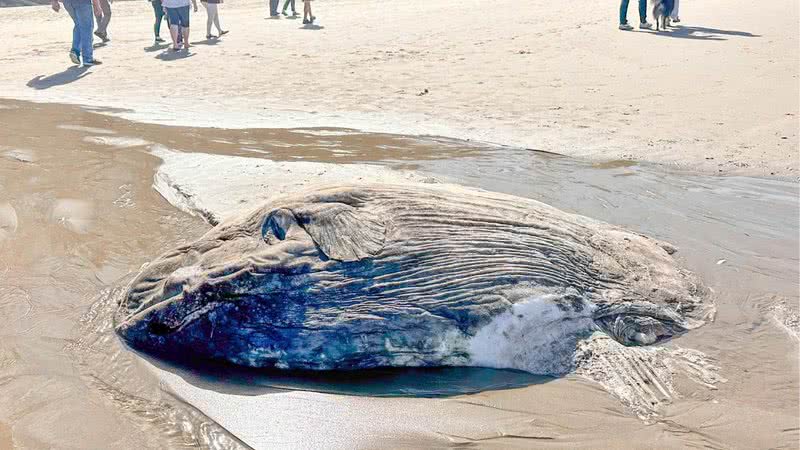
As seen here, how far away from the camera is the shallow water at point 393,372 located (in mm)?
3506

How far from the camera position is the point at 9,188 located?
6.70 meters

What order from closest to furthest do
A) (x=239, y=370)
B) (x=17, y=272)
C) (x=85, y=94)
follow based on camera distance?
(x=239, y=370)
(x=17, y=272)
(x=85, y=94)

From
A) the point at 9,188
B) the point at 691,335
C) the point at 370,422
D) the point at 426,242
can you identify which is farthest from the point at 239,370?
the point at 9,188

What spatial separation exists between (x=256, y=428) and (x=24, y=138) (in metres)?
6.46

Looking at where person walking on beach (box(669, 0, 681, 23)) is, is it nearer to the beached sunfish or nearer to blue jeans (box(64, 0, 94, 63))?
blue jeans (box(64, 0, 94, 63))

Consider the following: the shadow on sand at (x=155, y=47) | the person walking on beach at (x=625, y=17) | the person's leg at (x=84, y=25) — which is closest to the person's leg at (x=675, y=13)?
the person walking on beach at (x=625, y=17)

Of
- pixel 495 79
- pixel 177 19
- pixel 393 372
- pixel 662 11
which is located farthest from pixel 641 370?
pixel 177 19

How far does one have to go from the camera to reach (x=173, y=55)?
47.4 ft

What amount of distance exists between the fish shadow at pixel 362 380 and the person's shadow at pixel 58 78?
10.1m

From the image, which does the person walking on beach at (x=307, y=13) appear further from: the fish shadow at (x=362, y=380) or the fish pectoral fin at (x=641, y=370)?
the fish pectoral fin at (x=641, y=370)

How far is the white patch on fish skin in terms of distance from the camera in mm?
3902

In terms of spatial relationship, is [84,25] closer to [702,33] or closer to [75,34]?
[75,34]

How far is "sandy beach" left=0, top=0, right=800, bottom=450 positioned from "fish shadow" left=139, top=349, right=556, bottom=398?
1 cm

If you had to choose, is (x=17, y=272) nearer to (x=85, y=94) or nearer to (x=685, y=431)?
(x=685, y=431)
